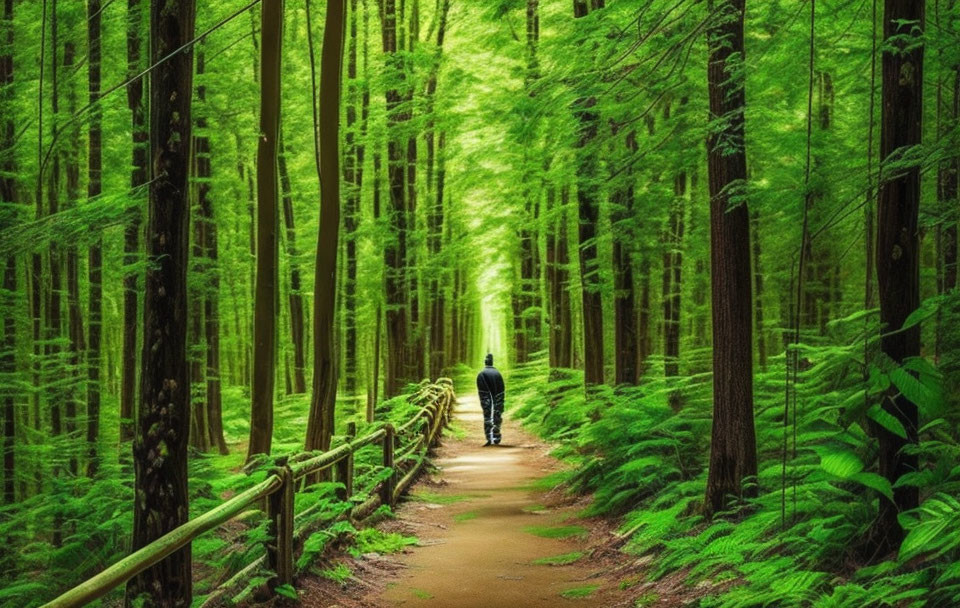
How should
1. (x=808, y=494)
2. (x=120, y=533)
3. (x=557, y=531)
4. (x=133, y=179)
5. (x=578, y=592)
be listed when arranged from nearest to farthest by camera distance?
(x=808, y=494), (x=578, y=592), (x=120, y=533), (x=557, y=531), (x=133, y=179)

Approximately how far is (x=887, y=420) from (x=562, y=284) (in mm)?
17053

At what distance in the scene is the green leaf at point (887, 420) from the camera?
5.32 m

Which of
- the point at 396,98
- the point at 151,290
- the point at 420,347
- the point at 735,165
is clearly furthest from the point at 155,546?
the point at 420,347

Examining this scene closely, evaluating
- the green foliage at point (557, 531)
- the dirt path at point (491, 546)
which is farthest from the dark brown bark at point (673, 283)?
the green foliage at point (557, 531)

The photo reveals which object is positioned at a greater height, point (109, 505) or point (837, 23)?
point (837, 23)

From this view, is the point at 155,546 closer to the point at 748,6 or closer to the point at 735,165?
the point at 735,165

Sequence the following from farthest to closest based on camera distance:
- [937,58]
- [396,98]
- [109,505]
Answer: [396,98]
[109,505]
[937,58]

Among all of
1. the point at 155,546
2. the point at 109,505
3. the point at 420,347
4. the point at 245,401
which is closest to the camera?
the point at 155,546

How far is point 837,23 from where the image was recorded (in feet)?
32.9

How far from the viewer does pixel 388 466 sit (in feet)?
40.2

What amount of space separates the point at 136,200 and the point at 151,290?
66 centimetres

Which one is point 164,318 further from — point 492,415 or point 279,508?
point 492,415

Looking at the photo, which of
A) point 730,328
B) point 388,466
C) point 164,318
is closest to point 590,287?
point 388,466

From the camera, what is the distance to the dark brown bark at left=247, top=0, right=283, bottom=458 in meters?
10.0
